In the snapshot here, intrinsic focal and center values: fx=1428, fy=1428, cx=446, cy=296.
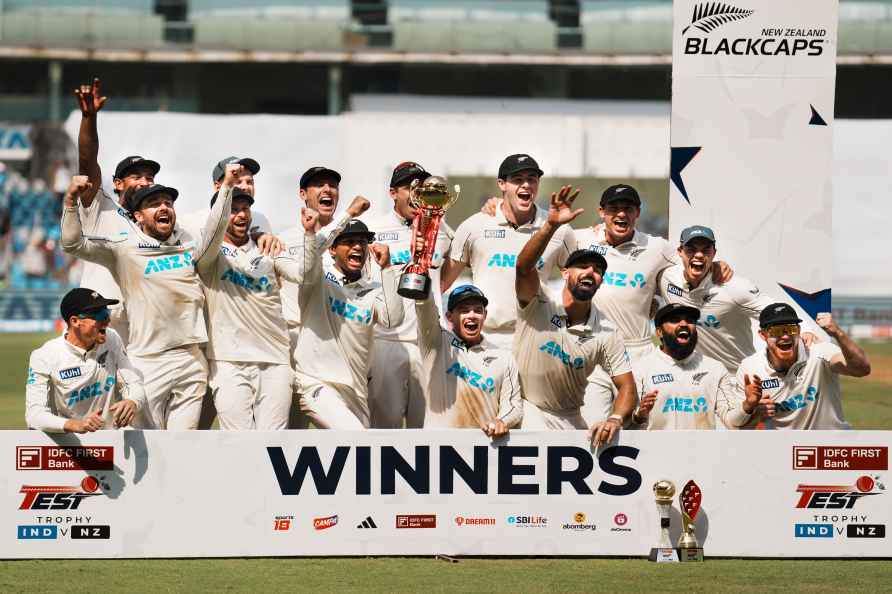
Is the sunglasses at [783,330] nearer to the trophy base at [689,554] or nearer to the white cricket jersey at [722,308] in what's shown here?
the white cricket jersey at [722,308]

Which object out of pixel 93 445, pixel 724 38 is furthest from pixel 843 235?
pixel 93 445

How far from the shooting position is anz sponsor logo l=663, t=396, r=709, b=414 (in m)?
9.08

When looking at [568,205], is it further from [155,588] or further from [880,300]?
[880,300]

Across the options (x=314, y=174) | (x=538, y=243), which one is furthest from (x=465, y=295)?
(x=314, y=174)

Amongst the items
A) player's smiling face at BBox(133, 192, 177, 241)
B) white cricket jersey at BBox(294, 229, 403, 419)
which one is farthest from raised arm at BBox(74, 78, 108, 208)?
white cricket jersey at BBox(294, 229, 403, 419)

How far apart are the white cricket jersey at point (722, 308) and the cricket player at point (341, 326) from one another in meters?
1.97

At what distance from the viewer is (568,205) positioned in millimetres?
8297

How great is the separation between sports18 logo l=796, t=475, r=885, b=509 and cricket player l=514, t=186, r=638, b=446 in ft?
3.79

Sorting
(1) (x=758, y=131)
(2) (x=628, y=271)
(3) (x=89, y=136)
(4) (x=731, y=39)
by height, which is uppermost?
(4) (x=731, y=39)

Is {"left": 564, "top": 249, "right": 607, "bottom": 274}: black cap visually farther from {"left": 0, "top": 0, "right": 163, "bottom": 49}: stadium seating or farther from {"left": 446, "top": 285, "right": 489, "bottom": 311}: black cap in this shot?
{"left": 0, "top": 0, "right": 163, "bottom": 49}: stadium seating

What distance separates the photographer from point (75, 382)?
839 cm

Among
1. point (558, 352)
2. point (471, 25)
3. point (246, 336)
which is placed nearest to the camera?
point (558, 352)

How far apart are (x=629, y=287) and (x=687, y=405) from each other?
3.78ft

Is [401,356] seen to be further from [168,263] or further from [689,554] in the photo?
[689,554]
